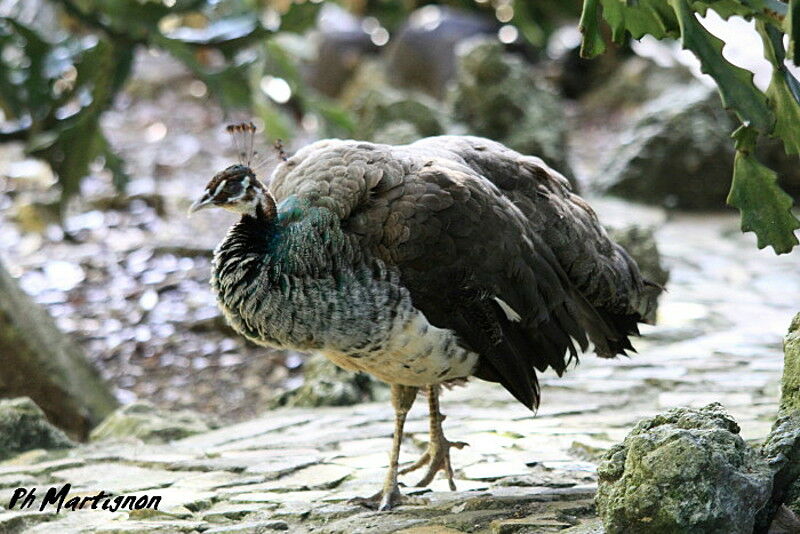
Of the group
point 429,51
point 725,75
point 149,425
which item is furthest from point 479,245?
point 429,51

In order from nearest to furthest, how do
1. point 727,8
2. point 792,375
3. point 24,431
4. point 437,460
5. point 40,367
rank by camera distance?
1. point 727,8
2. point 792,375
3. point 437,460
4. point 24,431
5. point 40,367

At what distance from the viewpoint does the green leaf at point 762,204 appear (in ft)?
11.7

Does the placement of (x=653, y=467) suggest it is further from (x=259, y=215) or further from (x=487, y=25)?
(x=487, y=25)

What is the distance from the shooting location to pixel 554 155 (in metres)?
9.22

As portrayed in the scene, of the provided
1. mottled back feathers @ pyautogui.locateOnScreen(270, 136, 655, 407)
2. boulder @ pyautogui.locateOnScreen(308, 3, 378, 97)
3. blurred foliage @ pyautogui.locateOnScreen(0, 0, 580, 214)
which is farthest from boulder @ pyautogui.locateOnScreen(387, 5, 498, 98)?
mottled back feathers @ pyautogui.locateOnScreen(270, 136, 655, 407)

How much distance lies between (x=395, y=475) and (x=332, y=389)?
1893 millimetres

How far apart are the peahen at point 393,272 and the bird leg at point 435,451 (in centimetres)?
25

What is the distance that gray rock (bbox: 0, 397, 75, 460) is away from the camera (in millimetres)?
5449

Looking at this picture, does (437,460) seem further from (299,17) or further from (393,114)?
(393,114)

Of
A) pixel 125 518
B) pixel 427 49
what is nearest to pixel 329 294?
pixel 125 518

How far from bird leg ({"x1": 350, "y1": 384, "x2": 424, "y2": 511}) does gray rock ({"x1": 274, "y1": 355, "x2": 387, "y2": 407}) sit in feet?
5.43

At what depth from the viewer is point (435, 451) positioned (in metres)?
4.63

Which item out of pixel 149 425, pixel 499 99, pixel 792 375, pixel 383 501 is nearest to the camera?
pixel 792 375

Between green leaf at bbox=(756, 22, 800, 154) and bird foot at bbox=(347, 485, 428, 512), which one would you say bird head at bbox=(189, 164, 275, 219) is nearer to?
bird foot at bbox=(347, 485, 428, 512)
